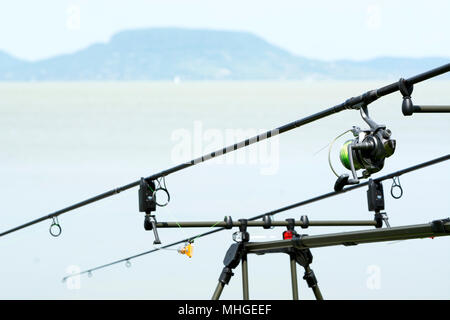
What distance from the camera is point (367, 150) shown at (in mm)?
3084

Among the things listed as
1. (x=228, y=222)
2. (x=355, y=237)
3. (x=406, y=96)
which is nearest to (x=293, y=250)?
(x=228, y=222)

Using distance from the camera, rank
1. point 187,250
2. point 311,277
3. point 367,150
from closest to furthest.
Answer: point 367,150 → point 311,277 → point 187,250

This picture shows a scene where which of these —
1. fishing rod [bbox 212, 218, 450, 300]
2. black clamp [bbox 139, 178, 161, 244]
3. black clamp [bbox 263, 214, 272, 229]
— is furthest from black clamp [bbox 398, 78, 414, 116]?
black clamp [bbox 263, 214, 272, 229]

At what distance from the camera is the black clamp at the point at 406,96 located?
281 centimetres

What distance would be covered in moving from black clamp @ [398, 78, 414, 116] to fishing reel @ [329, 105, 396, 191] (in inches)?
8.8

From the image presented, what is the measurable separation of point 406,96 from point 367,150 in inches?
12.6

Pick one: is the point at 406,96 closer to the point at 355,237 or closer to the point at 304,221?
the point at 355,237

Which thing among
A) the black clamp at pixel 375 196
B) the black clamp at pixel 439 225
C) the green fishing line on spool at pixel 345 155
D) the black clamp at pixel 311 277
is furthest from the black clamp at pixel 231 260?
the black clamp at pixel 439 225

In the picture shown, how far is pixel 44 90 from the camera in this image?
1300 cm

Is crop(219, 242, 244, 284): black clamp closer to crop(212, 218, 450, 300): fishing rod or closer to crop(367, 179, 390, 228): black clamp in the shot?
crop(212, 218, 450, 300): fishing rod

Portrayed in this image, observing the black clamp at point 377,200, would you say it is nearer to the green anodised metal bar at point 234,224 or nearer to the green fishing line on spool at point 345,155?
the green anodised metal bar at point 234,224

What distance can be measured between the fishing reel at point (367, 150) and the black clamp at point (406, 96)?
225 mm
